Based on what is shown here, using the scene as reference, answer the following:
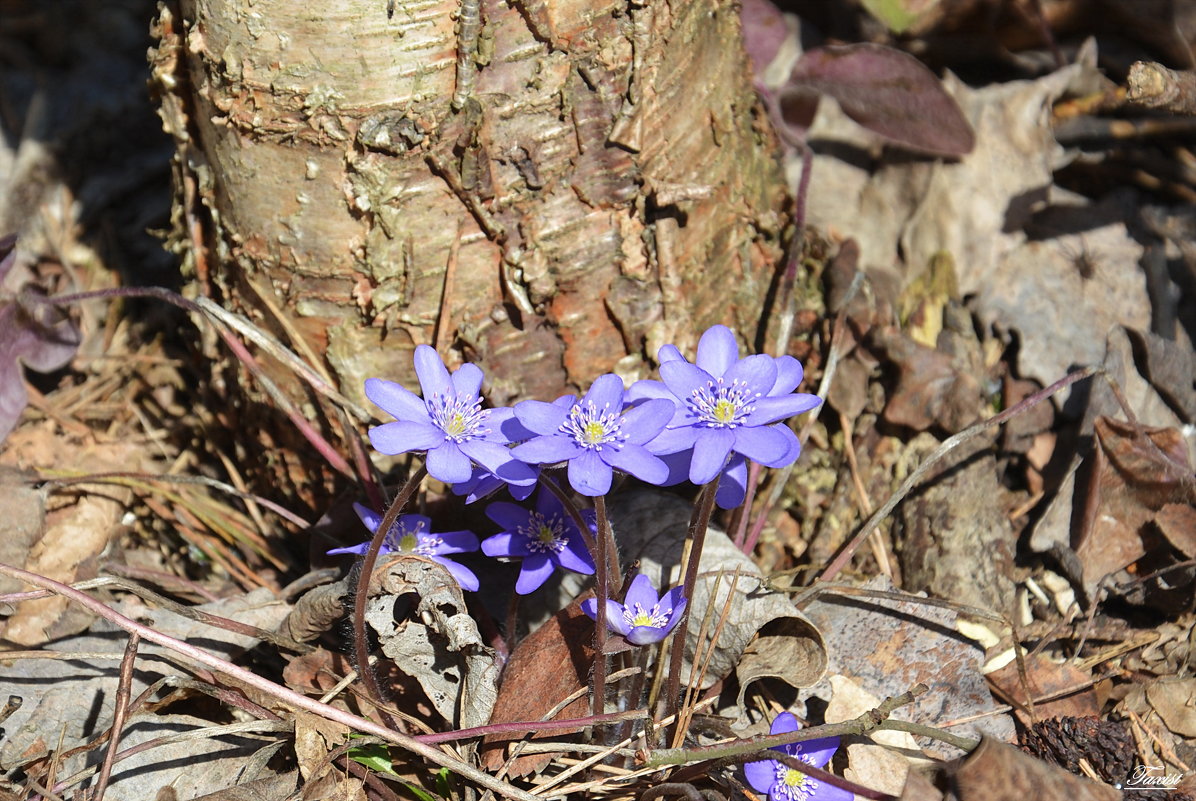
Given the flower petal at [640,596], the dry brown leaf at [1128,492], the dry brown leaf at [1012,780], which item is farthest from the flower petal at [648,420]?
the dry brown leaf at [1128,492]

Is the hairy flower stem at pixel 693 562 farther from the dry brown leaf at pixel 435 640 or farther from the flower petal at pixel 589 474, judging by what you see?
the dry brown leaf at pixel 435 640

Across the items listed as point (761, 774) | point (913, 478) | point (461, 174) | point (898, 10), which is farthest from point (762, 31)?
point (761, 774)

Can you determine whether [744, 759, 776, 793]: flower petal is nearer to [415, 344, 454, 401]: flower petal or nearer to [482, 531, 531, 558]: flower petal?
[482, 531, 531, 558]: flower petal

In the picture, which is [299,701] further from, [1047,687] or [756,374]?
[1047,687]

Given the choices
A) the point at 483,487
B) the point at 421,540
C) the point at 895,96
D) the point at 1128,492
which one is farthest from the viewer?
the point at 895,96

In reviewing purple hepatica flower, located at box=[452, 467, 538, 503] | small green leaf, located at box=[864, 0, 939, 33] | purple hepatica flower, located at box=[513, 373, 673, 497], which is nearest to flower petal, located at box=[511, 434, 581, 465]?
purple hepatica flower, located at box=[513, 373, 673, 497]

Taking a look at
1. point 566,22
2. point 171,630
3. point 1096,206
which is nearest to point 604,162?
point 566,22
